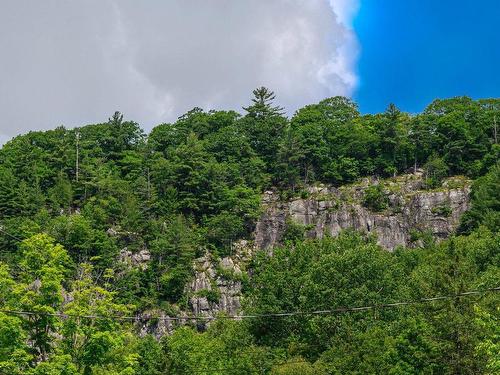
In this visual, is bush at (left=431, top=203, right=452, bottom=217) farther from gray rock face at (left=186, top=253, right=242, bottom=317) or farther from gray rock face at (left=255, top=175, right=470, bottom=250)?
gray rock face at (left=186, top=253, right=242, bottom=317)

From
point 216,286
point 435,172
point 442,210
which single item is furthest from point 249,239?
point 435,172

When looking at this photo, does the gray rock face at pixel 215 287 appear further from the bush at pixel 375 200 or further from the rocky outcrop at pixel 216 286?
the bush at pixel 375 200

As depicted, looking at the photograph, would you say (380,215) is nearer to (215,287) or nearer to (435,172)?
(435,172)

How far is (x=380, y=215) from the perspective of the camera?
3243 inches

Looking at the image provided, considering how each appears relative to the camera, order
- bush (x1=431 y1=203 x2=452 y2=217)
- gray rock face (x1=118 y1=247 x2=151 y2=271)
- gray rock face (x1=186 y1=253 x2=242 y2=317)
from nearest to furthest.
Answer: gray rock face (x1=186 y1=253 x2=242 y2=317), gray rock face (x1=118 y1=247 x2=151 y2=271), bush (x1=431 y1=203 x2=452 y2=217)

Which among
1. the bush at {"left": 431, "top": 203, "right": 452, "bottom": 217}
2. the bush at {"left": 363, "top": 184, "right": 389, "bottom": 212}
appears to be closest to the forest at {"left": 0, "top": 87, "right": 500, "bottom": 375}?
the bush at {"left": 363, "top": 184, "right": 389, "bottom": 212}

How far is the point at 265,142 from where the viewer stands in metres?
97.7

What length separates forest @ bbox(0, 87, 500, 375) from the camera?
111 ft

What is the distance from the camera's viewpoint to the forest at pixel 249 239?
33688 millimetres

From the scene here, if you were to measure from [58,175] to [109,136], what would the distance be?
1245cm

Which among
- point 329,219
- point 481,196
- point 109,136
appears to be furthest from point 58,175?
point 481,196

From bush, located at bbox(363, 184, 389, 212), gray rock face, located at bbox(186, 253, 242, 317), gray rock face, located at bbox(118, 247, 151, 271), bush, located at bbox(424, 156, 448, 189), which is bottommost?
gray rock face, located at bbox(186, 253, 242, 317)

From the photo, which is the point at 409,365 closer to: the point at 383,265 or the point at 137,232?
the point at 383,265

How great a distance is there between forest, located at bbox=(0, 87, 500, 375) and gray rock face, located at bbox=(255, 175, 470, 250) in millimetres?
1925
